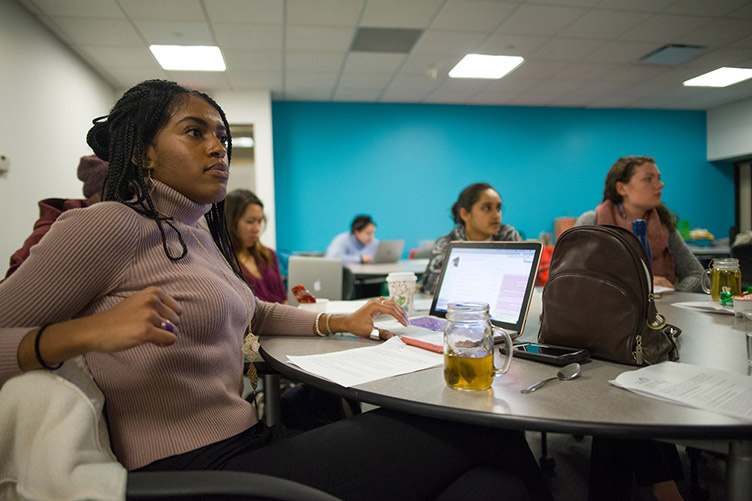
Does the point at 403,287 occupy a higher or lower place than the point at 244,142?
lower

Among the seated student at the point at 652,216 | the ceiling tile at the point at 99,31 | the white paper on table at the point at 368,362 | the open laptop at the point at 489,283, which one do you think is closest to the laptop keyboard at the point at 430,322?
the open laptop at the point at 489,283

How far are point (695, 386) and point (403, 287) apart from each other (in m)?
0.91

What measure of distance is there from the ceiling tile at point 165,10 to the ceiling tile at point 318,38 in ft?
2.56

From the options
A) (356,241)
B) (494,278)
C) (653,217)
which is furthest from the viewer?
(356,241)

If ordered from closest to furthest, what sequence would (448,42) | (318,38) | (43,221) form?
(43,221) → (318,38) → (448,42)

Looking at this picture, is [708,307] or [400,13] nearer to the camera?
[708,307]

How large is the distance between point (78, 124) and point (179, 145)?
444 centimetres

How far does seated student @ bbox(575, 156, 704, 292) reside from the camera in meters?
2.42

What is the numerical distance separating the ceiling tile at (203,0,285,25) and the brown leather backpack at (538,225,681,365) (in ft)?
11.4

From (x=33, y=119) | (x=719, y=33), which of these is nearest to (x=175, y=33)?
(x=33, y=119)

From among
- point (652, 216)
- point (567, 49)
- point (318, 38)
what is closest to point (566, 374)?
point (652, 216)

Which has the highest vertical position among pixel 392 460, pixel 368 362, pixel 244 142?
pixel 244 142

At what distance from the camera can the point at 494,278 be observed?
1.38 meters

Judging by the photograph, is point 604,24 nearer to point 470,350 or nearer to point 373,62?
point 373,62
